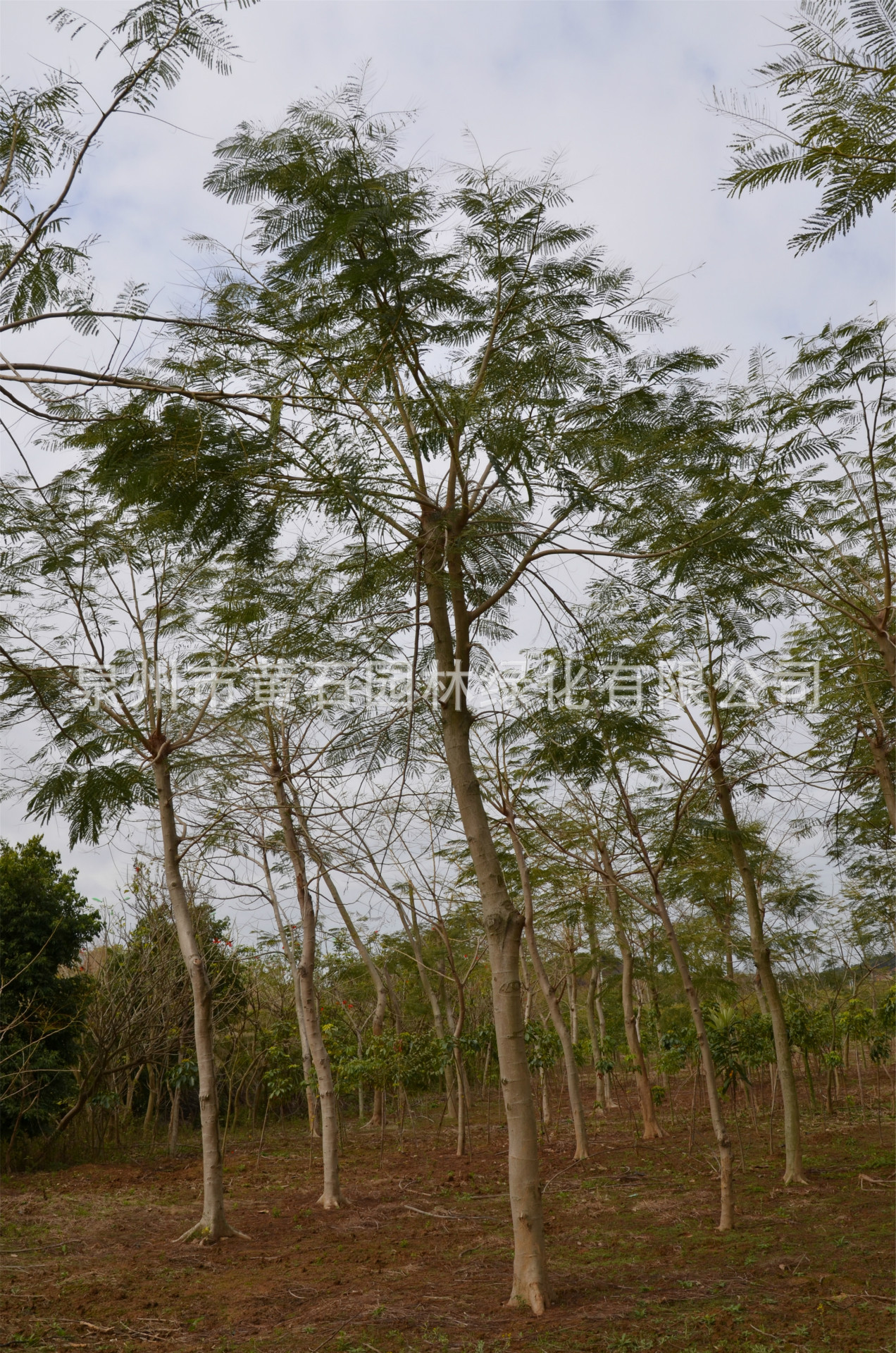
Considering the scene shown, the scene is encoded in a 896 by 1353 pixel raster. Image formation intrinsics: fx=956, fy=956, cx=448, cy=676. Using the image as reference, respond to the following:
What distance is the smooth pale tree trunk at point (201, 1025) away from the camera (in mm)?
7473

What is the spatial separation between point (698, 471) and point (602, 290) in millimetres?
1138

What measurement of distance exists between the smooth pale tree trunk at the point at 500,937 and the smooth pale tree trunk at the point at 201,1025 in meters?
3.23

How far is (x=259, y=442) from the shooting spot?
418 centimetres

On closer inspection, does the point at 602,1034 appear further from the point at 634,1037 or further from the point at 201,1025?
the point at 201,1025

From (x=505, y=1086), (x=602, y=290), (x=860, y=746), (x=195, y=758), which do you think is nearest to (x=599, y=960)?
(x=860, y=746)

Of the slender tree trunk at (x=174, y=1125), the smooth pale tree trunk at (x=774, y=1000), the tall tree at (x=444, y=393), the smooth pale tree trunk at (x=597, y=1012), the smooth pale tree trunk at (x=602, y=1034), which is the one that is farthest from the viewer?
the smooth pale tree trunk at (x=602, y=1034)

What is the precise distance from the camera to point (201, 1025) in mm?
7688

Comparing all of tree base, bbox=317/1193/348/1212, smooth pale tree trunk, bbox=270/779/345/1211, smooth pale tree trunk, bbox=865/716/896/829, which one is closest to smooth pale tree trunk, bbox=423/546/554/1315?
smooth pale tree trunk, bbox=270/779/345/1211

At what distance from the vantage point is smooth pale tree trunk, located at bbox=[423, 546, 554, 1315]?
479cm

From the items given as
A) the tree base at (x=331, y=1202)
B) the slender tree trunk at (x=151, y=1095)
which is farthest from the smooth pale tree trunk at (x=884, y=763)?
the slender tree trunk at (x=151, y=1095)

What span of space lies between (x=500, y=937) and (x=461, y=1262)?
10.3 ft

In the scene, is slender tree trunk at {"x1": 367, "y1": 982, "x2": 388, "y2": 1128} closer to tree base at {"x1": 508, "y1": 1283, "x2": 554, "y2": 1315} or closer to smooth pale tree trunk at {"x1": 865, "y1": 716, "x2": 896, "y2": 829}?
smooth pale tree trunk at {"x1": 865, "y1": 716, "x2": 896, "y2": 829}

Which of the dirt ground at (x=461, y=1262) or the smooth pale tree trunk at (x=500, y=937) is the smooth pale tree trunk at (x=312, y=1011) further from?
the smooth pale tree trunk at (x=500, y=937)

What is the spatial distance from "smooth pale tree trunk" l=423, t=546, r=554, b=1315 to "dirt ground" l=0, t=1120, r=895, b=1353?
32 cm
